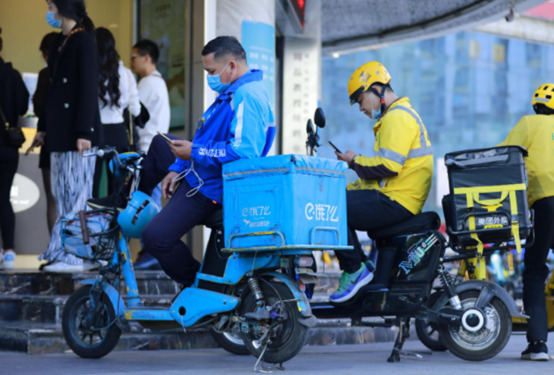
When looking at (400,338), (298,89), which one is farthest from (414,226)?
(298,89)

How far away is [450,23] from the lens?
1467 cm

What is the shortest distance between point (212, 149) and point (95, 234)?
1.19 meters

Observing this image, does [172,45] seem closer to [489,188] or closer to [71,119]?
[71,119]

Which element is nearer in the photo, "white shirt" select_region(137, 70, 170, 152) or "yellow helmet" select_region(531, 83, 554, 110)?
"yellow helmet" select_region(531, 83, 554, 110)

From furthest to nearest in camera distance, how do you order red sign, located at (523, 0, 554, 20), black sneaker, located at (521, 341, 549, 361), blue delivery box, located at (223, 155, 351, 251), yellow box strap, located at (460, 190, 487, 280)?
red sign, located at (523, 0, 554, 20) < black sneaker, located at (521, 341, 549, 361) < yellow box strap, located at (460, 190, 487, 280) < blue delivery box, located at (223, 155, 351, 251)

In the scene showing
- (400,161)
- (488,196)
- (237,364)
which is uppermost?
(400,161)

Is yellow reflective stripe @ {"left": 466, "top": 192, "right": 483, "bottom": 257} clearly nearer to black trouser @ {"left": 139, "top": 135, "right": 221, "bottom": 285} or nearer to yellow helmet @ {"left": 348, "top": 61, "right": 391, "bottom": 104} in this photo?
yellow helmet @ {"left": 348, "top": 61, "right": 391, "bottom": 104}

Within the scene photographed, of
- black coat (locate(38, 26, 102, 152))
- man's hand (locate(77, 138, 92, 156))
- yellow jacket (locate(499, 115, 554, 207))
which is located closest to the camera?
yellow jacket (locate(499, 115, 554, 207))

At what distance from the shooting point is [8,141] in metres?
8.74

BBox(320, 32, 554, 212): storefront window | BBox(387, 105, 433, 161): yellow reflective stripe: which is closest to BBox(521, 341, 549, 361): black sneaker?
BBox(387, 105, 433, 161): yellow reflective stripe

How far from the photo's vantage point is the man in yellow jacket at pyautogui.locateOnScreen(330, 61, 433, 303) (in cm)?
606

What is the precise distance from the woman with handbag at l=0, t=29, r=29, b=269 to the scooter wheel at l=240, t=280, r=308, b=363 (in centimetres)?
432

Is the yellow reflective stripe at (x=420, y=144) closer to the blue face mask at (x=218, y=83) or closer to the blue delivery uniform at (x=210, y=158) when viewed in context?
the blue delivery uniform at (x=210, y=158)

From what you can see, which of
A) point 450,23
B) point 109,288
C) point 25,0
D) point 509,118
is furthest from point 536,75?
point 109,288
